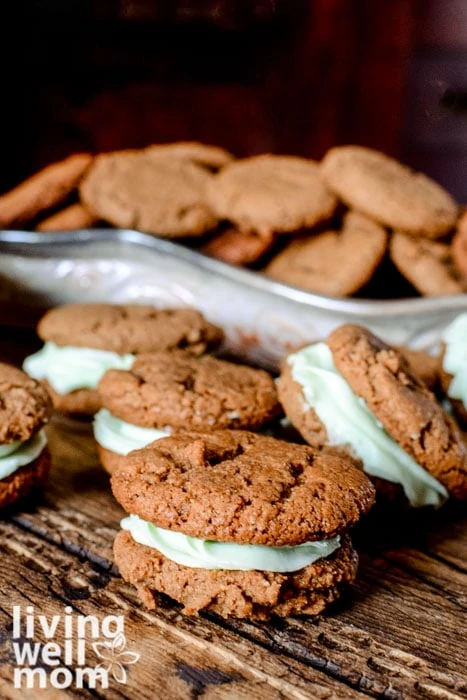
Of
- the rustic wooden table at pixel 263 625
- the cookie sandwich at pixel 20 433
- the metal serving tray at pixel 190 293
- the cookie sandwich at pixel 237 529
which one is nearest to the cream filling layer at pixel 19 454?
the cookie sandwich at pixel 20 433

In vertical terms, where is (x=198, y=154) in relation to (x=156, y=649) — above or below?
above

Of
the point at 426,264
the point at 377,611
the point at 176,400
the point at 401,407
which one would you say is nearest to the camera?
the point at 377,611

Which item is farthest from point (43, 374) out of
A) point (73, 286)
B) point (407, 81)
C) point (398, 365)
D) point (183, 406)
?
point (407, 81)

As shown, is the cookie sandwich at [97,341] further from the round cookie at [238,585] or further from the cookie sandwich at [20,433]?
the round cookie at [238,585]

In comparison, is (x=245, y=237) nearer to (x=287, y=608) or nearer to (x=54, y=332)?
(x=54, y=332)

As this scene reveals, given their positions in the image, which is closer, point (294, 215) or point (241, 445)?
point (241, 445)

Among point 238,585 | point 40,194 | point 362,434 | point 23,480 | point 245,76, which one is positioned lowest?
point 23,480

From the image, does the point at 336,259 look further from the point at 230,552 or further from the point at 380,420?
the point at 230,552

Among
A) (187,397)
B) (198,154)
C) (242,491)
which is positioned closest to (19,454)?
(187,397)
